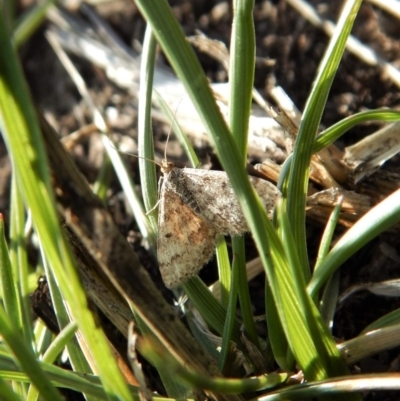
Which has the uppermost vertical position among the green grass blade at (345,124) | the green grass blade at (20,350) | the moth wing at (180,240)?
the green grass blade at (345,124)

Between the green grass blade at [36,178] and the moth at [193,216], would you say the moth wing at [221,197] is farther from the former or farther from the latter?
A: the green grass blade at [36,178]

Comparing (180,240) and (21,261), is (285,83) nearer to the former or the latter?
(180,240)

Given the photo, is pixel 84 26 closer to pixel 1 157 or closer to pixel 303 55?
pixel 1 157

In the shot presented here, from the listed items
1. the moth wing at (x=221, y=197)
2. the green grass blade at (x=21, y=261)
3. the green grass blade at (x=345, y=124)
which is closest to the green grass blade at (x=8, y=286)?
the green grass blade at (x=21, y=261)

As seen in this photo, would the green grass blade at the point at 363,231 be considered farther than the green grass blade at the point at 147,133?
No

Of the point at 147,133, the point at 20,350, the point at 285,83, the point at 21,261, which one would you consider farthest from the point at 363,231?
the point at 285,83

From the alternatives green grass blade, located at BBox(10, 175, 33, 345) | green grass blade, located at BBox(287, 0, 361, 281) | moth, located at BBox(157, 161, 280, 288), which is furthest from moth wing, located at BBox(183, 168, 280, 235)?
green grass blade, located at BBox(10, 175, 33, 345)
